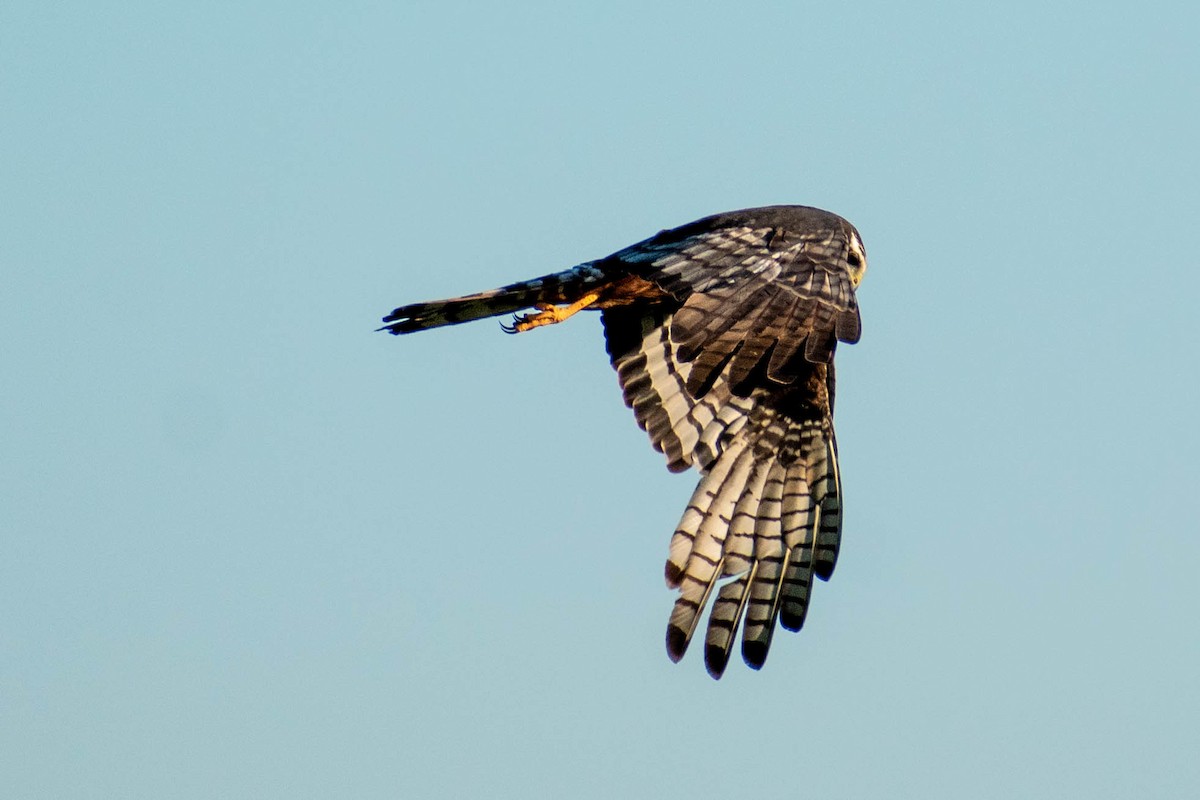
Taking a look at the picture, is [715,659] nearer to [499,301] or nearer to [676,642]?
[676,642]

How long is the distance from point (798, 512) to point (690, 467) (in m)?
0.91

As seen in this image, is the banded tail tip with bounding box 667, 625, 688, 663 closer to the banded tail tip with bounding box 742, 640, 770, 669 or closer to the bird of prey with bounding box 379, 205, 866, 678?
the bird of prey with bounding box 379, 205, 866, 678

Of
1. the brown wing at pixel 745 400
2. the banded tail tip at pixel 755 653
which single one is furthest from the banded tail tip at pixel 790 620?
the banded tail tip at pixel 755 653

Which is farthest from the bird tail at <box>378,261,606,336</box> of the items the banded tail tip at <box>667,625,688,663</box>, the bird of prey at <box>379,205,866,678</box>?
the banded tail tip at <box>667,625,688,663</box>

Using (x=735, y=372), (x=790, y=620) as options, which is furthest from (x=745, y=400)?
(x=735, y=372)

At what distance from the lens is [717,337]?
11.0 metres

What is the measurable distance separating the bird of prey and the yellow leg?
0.4 inches

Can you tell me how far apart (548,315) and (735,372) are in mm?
1787

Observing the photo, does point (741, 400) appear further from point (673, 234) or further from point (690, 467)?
point (673, 234)

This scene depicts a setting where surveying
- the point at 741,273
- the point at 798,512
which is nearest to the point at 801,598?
the point at 798,512

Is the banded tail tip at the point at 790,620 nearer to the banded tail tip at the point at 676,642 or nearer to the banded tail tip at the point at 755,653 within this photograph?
the banded tail tip at the point at 755,653

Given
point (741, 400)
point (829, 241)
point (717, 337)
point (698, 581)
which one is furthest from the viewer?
point (741, 400)

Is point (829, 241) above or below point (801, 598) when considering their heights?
above

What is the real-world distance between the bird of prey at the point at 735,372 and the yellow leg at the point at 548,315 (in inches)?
0.4
